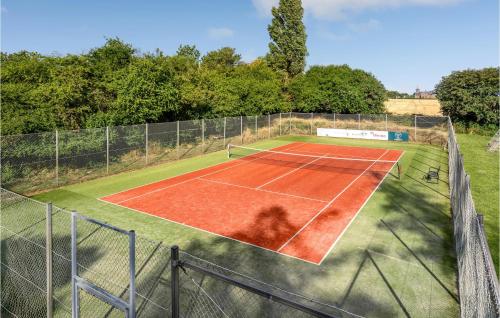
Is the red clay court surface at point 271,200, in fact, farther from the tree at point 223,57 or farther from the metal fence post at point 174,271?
the tree at point 223,57

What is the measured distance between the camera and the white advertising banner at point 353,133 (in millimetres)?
38438

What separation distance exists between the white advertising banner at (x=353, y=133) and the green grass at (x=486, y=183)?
26.0ft


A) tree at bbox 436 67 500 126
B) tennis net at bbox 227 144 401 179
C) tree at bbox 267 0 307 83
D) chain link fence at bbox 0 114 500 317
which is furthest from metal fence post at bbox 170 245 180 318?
tree at bbox 267 0 307 83

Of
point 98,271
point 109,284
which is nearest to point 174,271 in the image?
point 109,284

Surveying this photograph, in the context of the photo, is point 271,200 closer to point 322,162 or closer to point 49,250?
point 322,162

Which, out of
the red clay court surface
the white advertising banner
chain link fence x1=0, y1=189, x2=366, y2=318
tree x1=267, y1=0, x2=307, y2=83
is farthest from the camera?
tree x1=267, y1=0, x2=307, y2=83

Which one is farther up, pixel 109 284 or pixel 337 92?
pixel 337 92

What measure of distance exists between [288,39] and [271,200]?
150ft

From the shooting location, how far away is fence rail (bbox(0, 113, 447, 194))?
16.2 meters

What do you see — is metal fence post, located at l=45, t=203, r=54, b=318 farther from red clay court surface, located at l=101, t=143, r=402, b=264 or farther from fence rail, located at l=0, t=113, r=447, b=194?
fence rail, located at l=0, t=113, r=447, b=194

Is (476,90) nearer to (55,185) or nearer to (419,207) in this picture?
(419,207)

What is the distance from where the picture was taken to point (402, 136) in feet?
122

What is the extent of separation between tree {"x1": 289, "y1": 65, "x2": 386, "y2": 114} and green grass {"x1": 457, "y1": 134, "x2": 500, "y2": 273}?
50.8ft

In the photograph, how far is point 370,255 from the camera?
10.4 meters
